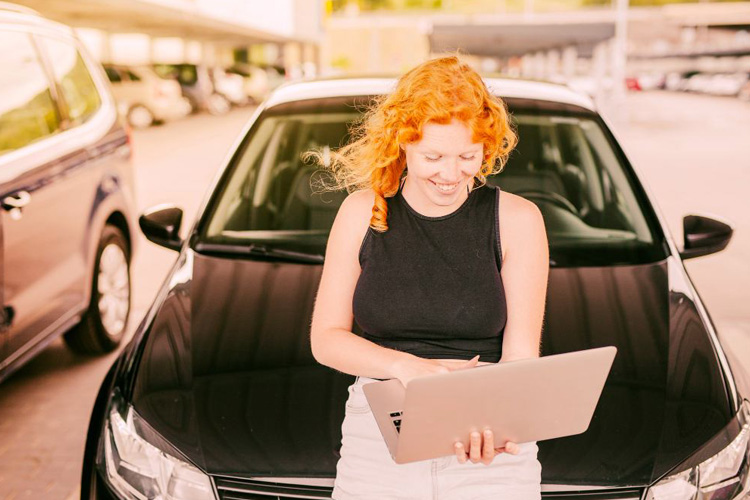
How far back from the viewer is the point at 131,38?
3453 centimetres

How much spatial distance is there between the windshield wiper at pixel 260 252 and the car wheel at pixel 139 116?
1854 centimetres

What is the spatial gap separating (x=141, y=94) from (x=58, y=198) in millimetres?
17575

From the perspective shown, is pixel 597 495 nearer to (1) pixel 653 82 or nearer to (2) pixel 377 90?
(2) pixel 377 90

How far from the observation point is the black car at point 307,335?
212cm

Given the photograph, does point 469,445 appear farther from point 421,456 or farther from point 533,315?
point 533,315

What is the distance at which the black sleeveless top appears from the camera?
2.06 m

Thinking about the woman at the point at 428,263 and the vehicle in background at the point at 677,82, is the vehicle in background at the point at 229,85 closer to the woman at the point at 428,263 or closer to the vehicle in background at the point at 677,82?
the woman at the point at 428,263

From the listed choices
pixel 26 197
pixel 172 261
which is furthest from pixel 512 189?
pixel 172 261

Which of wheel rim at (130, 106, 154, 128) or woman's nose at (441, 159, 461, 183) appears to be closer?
woman's nose at (441, 159, 461, 183)

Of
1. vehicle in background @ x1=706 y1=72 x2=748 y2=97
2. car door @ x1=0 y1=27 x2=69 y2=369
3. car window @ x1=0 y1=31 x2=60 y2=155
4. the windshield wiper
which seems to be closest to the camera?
the windshield wiper

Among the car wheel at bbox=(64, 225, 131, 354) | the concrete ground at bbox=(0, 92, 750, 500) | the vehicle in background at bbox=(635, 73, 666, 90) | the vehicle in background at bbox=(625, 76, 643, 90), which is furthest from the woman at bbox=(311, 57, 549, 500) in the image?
the vehicle in background at bbox=(635, 73, 666, 90)

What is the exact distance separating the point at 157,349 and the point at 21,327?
1537mm

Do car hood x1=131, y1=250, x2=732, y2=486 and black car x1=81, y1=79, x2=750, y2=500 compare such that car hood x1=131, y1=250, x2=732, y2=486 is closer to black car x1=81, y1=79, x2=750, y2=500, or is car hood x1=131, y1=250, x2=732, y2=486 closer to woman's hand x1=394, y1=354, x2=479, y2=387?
black car x1=81, y1=79, x2=750, y2=500

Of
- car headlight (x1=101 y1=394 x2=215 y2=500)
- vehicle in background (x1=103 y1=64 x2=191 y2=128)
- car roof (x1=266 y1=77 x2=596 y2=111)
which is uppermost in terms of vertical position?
car roof (x1=266 y1=77 x2=596 y2=111)
